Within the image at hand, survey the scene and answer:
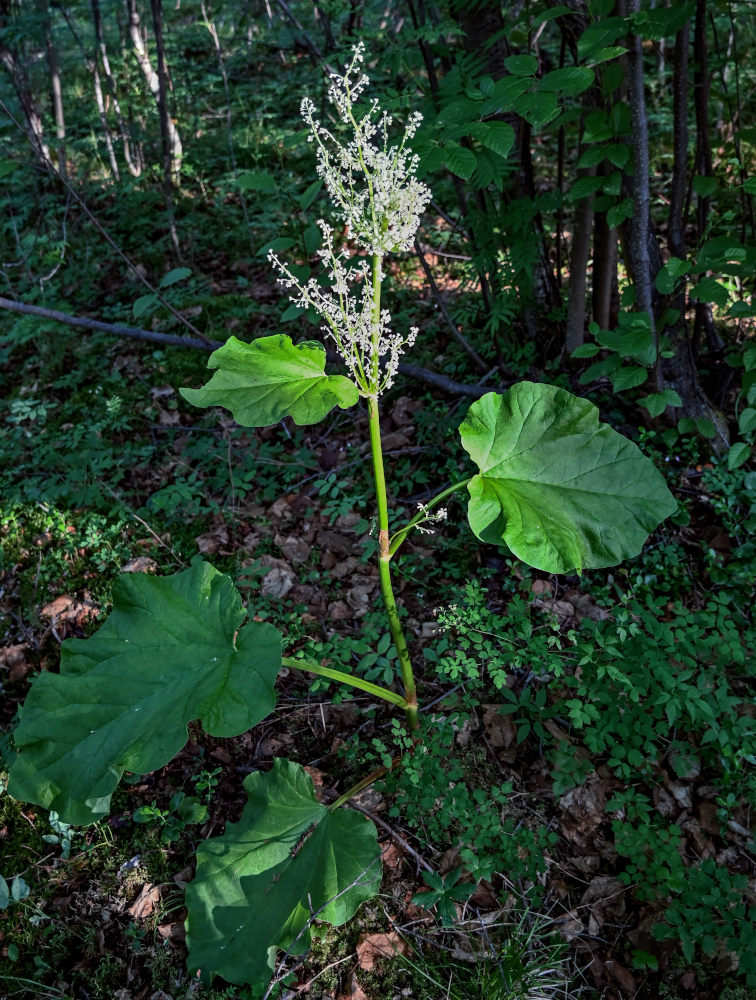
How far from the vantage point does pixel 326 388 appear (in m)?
1.74

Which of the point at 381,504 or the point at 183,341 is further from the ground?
the point at 183,341

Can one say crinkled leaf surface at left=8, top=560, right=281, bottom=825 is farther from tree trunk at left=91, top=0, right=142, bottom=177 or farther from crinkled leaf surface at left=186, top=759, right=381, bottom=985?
tree trunk at left=91, top=0, right=142, bottom=177

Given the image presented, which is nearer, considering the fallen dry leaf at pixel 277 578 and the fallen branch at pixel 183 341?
the fallen dry leaf at pixel 277 578

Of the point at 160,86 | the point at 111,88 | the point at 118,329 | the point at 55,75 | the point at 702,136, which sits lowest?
the point at 118,329

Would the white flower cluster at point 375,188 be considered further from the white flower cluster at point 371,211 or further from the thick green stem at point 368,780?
the thick green stem at point 368,780

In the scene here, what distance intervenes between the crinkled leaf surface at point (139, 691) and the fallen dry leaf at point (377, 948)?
2.86 feet

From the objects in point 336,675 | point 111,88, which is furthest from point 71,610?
Result: point 111,88

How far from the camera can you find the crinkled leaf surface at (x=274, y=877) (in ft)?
5.72

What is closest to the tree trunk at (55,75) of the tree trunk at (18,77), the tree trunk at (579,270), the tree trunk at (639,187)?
the tree trunk at (18,77)

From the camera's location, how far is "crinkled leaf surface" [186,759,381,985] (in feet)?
5.72

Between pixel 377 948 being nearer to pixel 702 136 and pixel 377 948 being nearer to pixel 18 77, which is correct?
pixel 702 136

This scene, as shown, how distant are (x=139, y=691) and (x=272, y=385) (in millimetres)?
936

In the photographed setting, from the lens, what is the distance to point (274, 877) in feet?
6.15

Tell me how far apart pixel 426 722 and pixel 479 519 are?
32.8 inches
